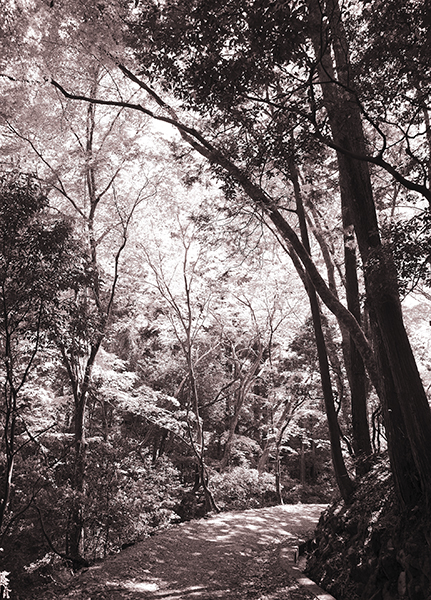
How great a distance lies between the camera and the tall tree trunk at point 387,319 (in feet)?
13.3

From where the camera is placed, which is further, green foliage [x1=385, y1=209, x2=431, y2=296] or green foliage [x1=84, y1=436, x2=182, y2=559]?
green foliage [x1=84, y1=436, x2=182, y2=559]

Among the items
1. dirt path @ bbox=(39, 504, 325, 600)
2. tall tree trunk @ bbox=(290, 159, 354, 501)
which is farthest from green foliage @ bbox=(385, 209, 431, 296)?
dirt path @ bbox=(39, 504, 325, 600)

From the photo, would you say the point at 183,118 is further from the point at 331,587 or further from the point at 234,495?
the point at 234,495

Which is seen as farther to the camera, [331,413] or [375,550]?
[331,413]

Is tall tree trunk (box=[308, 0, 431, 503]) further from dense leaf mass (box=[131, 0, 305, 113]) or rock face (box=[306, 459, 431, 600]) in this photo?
dense leaf mass (box=[131, 0, 305, 113])

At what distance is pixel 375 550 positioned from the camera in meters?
4.32

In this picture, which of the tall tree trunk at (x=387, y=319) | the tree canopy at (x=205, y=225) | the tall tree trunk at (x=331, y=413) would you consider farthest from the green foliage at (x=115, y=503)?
the tall tree trunk at (x=387, y=319)

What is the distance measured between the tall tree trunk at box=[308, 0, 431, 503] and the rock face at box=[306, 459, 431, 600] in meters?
0.38

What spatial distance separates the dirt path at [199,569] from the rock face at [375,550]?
0.46m

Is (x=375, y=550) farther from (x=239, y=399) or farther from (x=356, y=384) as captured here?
(x=239, y=399)

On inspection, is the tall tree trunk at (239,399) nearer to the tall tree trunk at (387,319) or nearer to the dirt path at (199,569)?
the dirt path at (199,569)

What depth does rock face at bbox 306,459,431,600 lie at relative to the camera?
3771mm

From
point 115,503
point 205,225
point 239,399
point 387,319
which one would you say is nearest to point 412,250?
point 387,319

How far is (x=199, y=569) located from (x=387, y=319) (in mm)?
4626
